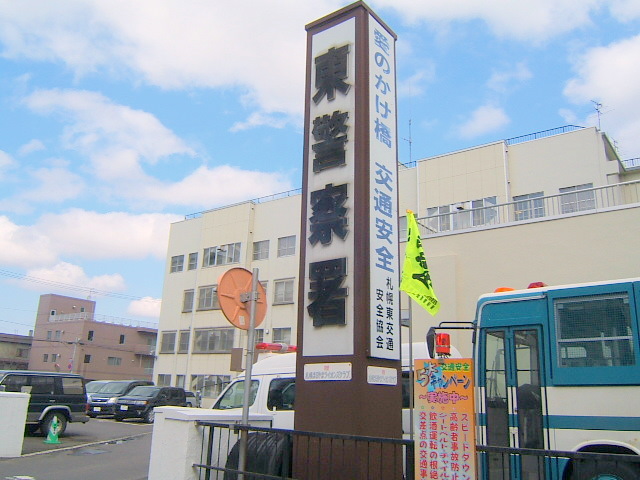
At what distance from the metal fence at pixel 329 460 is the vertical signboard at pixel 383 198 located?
1327mm

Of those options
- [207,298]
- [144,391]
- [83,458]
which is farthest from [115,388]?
[83,458]

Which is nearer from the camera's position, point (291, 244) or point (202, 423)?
point (202, 423)

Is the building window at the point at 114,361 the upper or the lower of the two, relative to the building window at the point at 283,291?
lower

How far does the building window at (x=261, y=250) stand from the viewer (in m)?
38.9

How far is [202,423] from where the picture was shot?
7.26 m

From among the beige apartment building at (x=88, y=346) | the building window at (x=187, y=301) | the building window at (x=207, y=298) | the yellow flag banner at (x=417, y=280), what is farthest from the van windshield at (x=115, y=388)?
the beige apartment building at (x=88, y=346)

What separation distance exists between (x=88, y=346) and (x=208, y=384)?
31.4 m

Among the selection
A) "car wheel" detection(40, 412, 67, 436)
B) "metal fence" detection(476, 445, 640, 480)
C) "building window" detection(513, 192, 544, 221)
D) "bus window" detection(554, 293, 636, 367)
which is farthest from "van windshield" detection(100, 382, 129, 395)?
"bus window" detection(554, 293, 636, 367)

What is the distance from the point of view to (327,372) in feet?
23.5

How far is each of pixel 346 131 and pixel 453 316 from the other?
10.1 meters

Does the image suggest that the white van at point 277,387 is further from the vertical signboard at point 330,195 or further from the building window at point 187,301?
the building window at point 187,301

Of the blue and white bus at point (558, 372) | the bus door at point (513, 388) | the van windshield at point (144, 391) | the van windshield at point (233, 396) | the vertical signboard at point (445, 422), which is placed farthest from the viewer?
the van windshield at point (144, 391)

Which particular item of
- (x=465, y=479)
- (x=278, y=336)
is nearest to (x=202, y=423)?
(x=465, y=479)

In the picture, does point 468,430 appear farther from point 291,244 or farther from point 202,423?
point 291,244
